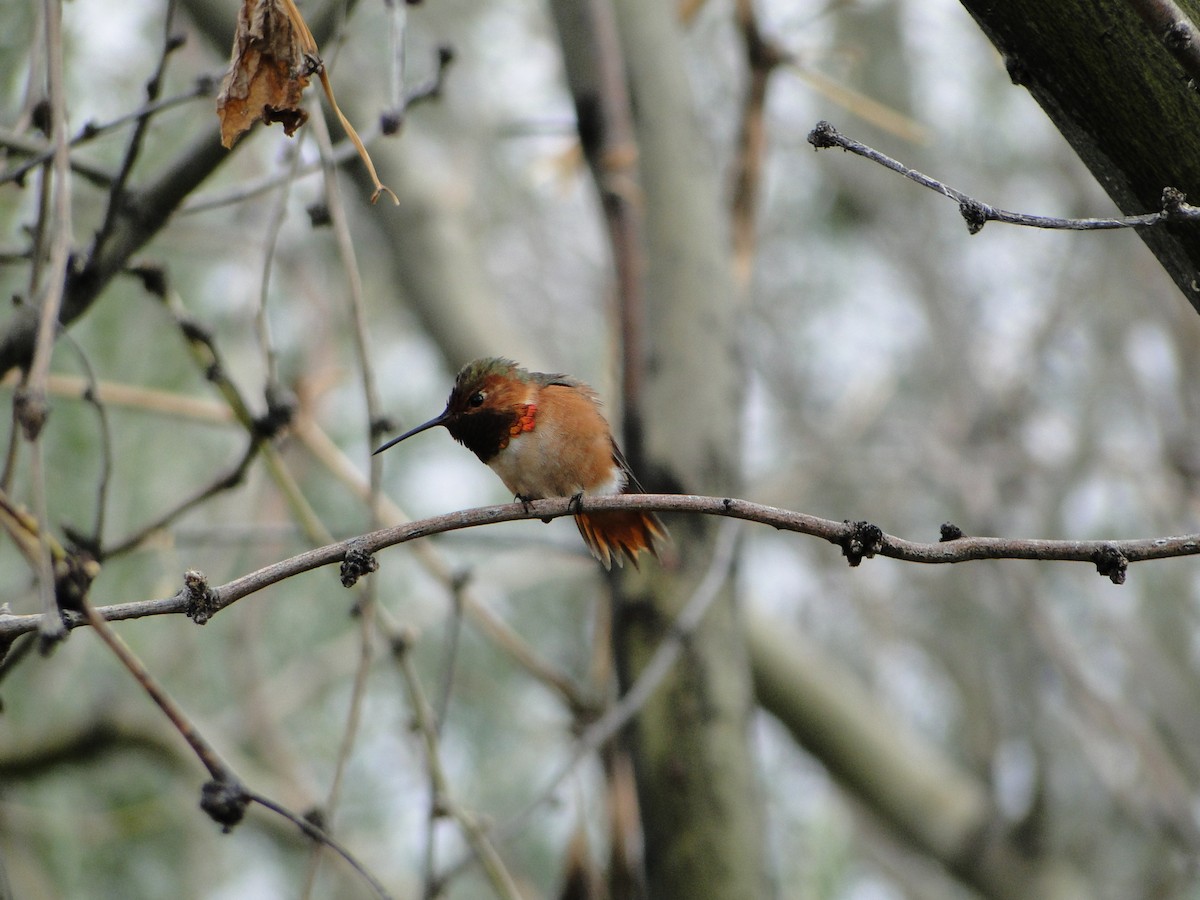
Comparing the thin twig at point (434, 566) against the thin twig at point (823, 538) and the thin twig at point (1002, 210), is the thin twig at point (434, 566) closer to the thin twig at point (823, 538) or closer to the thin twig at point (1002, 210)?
the thin twig at point (823, 538)

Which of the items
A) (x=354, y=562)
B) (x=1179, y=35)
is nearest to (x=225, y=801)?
(x=354, y=562)

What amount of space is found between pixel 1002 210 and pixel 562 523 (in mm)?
5552

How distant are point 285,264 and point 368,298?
1904 millimetres

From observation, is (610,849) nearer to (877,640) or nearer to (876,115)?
(876,115)

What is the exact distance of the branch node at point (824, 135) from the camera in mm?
1466

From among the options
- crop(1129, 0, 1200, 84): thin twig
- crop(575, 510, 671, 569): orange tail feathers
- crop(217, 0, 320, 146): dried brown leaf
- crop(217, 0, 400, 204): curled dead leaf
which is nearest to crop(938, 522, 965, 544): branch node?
crop(1129, 0, 1200, 84): thin twig

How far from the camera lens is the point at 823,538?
1.42m

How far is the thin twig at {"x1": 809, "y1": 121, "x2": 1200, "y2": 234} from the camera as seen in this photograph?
1375mm

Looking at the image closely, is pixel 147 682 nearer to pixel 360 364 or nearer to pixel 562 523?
pixel 360 364

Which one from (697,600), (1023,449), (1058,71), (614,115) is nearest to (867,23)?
(1023,449)

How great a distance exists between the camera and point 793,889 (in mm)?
6777

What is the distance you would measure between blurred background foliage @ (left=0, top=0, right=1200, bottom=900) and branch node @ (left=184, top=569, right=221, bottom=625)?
3.84ft

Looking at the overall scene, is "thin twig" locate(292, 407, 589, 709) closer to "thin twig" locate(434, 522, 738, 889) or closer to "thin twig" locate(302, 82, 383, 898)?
"thin twig" locate(434, 522, 738, 889)

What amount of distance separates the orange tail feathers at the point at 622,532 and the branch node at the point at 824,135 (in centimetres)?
131
